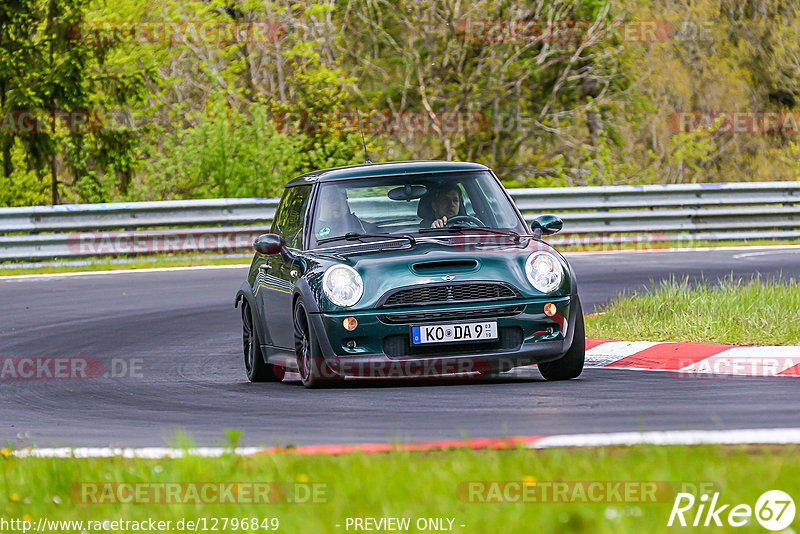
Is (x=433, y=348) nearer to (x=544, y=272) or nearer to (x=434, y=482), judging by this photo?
(x=544, y=272)

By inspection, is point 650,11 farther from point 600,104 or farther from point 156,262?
point 156,262

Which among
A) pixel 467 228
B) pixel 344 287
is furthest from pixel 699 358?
pixel 344 287

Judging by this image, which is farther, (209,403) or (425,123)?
(425,123)

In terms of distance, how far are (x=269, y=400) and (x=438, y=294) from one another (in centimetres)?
124

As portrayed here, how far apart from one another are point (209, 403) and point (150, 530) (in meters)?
3.73

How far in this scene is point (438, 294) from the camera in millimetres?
8281

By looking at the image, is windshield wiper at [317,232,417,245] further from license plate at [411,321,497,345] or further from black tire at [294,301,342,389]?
license plate at [411,321,497,345]

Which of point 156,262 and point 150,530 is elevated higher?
point 150,530

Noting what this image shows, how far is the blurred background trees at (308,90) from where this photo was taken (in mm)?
23219

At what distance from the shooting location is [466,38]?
28.3m

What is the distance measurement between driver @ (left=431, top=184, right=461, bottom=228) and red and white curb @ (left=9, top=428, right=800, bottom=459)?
3604 millimetres

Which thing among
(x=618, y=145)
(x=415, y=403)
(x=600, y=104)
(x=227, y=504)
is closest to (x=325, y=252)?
(x=415, y=403)
